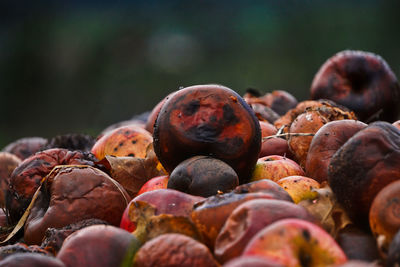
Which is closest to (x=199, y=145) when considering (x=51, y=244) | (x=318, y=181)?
(x=318, y=181)

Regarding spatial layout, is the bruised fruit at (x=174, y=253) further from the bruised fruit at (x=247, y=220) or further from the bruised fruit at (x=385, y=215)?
the bruised fruit at (x=385, y=215)

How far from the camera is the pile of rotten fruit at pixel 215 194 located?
1699 millimetres

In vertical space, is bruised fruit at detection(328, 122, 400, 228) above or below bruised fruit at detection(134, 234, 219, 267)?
above

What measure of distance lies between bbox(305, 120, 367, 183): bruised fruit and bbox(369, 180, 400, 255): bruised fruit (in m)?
0.56

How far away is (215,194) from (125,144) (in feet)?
3.65

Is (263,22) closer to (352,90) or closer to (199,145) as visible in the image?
(352,90)

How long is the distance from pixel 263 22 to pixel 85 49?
3.89 meters

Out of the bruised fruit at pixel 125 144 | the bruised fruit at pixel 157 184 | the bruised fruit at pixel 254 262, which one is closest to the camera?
the bruised fruit at pixel 254 262

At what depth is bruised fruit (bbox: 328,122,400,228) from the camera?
1922mm

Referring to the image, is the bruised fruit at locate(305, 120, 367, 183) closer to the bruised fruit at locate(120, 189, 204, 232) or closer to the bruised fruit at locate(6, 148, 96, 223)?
the bruised fruit at locate(120, 189, 204, 232)

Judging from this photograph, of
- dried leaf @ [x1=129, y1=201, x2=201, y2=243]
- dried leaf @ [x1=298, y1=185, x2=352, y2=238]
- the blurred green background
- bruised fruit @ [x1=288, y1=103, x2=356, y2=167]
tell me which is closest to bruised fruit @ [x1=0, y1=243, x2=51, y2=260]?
dried leaf @ [x1=129, y1=201, x2=201, y2=243]

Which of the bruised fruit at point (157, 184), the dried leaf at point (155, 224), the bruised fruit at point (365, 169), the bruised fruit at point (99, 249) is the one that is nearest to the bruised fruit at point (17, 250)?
the bruised fruit at point (99, 249)

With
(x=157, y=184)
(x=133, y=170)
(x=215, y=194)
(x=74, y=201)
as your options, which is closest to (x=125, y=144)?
(x=133, y=170)

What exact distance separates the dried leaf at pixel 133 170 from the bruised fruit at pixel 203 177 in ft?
1.51
